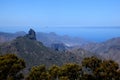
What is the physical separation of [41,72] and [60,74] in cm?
293

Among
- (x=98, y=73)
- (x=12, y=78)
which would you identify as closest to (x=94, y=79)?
(x=98, y=73)

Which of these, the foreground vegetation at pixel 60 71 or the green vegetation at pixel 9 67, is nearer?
the green vegetation at pixel 9 67

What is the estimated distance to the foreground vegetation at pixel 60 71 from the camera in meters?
48.9

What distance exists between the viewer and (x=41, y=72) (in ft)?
165

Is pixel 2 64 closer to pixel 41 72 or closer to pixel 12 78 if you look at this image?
pixel 12 78

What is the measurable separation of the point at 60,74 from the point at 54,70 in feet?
4.37

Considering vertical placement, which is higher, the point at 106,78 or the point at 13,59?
the point at 13,59

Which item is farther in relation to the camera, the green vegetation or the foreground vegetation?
the foreground vegetation

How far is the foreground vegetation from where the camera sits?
160 ft

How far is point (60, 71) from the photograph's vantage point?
50.3 metres

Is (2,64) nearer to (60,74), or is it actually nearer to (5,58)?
(5,58)

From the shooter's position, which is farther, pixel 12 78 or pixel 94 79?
pixel 94 79

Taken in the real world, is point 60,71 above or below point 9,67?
below

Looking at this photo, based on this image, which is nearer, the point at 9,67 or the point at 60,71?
the point at 9,67
